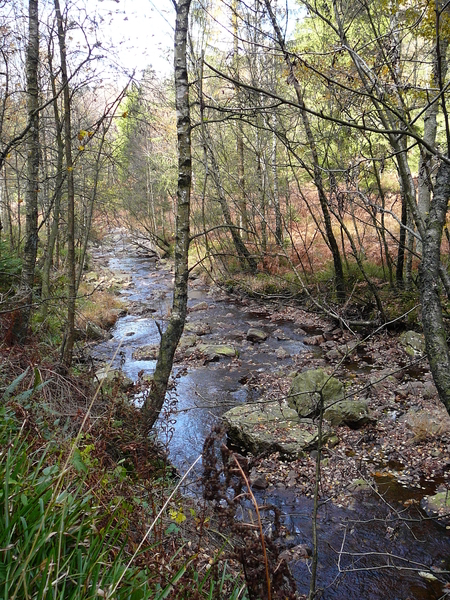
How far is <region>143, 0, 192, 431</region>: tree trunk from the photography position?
4621mm

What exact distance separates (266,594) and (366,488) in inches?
134

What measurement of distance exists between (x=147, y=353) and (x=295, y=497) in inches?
216

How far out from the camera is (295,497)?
4.74m

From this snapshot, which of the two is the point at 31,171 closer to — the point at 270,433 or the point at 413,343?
the point at 270,433

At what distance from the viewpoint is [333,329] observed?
33.8ft

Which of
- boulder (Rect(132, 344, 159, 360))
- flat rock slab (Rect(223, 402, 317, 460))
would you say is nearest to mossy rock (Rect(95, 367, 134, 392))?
flat rock slab (Rect(223, 402, 317, 460))

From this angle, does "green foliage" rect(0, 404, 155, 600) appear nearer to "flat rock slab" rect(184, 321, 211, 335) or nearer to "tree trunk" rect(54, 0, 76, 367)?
"tree trunk" rect(54, 0, 76, 367)

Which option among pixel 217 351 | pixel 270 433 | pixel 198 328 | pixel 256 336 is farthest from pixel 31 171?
pixel 256 336

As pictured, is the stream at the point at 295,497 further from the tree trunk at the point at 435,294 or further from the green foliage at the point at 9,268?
the green foliage at the point at 9,268

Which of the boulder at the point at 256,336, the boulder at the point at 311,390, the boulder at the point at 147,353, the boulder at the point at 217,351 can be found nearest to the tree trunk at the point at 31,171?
the boulder at the point at 147,353

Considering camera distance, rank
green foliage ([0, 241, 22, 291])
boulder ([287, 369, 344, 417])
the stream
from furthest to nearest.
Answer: green foliage ([0, 241, 22, 291]) < boulder ([287, 369, 344, 417]) < the stream

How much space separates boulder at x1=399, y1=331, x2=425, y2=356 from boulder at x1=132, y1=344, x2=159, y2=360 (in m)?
5.20

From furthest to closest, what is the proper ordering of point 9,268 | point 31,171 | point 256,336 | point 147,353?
point 256,336 → point 147,353 → point 9,268 → point 31,171

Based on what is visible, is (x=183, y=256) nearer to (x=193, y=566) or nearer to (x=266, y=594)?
(x=193, y=566)
